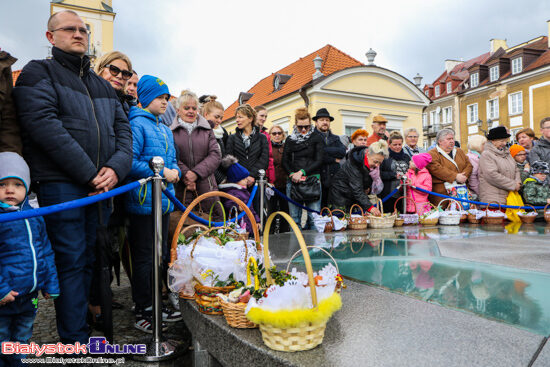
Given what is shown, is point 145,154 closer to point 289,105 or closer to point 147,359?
point 147,359

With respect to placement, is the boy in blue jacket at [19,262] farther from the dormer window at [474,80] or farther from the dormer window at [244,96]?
the dormer window at [474,80]

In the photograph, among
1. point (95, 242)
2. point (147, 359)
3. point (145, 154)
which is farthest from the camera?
point (145, 154)

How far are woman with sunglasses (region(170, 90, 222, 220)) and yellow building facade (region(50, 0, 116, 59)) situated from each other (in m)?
24.8

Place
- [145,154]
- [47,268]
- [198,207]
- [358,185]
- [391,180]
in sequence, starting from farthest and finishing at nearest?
1. [391,180]
2. [358,185]
3. [198,207]
4. [145,154]
5. [47,268]

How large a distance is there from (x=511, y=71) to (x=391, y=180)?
1279 inches

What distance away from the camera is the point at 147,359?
2.58 metres

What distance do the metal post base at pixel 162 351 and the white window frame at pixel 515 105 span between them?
115ft

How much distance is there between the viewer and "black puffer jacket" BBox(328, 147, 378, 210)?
19.7 ft

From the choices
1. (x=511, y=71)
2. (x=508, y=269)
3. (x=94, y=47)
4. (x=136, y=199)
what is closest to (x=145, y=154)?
(x=136, y=199)

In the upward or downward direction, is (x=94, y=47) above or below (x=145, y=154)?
above

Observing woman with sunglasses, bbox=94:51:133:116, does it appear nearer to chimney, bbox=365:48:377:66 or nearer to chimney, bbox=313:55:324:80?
chimney, bbox=313:55:324:80

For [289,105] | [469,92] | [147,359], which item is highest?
[469,92]

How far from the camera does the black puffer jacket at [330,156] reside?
6.41 meters

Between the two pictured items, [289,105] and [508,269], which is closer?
[508,269]
